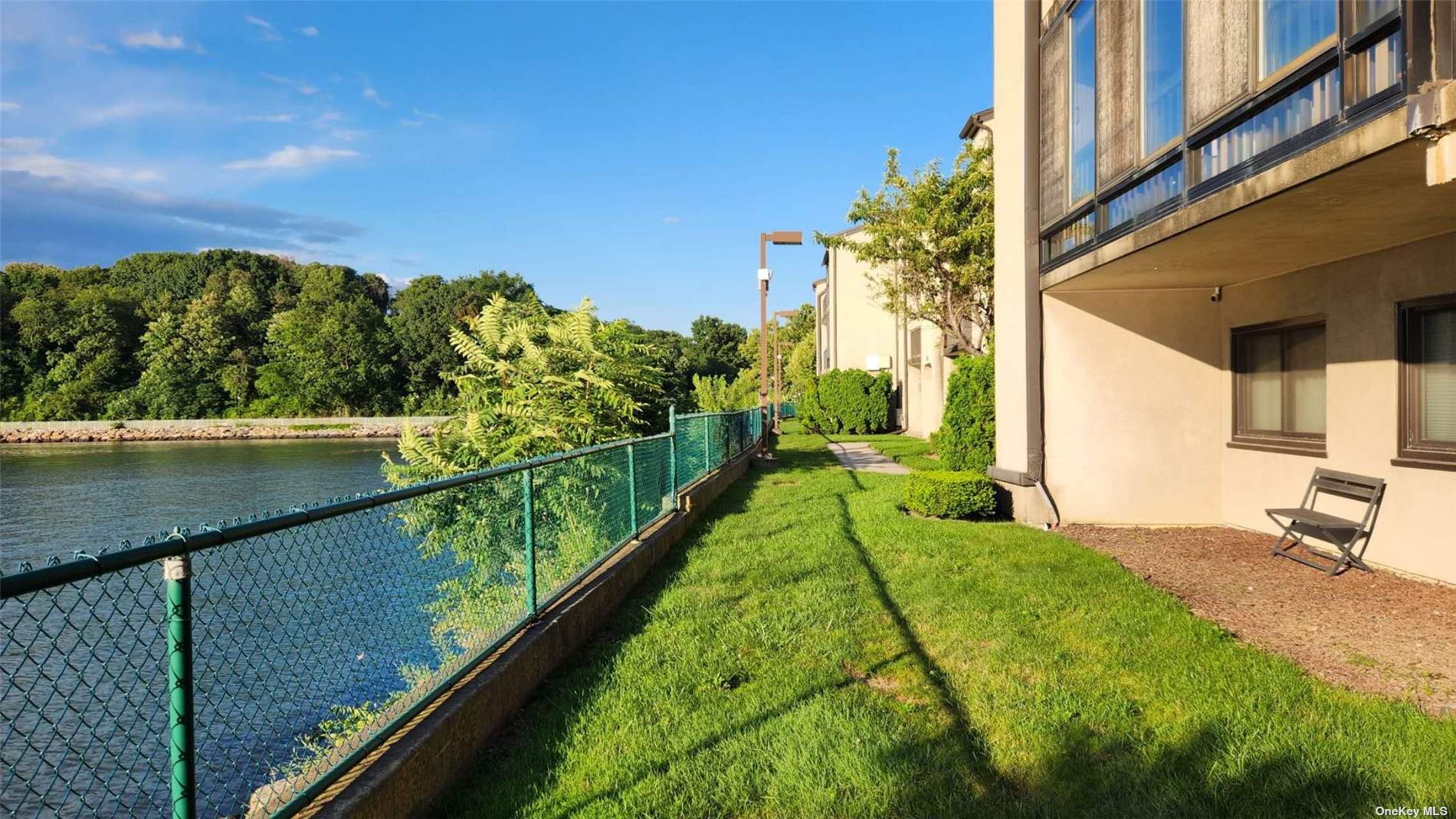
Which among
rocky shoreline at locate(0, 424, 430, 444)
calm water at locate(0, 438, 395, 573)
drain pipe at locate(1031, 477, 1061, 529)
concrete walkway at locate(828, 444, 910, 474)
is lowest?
calm water at locate(0, 438, 395, 573)

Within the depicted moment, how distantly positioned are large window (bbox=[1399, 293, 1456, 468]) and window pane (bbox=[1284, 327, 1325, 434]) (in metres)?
1.11

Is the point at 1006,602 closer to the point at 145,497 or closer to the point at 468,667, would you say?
the point at 468,667

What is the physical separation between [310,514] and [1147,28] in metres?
7.53

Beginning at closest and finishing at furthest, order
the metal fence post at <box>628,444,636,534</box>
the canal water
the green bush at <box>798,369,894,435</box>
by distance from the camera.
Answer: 1. the canal water
2. the metal fence post at <box>628,444,636,534</box>
3. the green bush at <box>798,369,894,435</box>

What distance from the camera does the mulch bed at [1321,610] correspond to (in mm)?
4488

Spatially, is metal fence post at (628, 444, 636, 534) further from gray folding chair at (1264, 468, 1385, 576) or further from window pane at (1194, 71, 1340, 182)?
gray folding chair at (1264, 468, 1385, 576)

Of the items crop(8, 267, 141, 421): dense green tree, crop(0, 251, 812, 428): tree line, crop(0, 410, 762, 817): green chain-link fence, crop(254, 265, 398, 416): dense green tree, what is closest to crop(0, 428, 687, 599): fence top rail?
crop(0, 410, 762, 817): green chain-link fence

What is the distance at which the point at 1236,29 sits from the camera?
561 centimetres

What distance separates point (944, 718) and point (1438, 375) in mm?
5173

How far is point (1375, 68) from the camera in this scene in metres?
4.23

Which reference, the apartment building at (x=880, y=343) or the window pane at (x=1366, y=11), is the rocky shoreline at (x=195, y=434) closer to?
the apartment building at (x=880, y=343)

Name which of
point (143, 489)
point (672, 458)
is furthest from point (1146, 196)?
point (143, 489)

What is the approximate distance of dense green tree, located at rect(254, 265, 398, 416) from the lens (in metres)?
65.2

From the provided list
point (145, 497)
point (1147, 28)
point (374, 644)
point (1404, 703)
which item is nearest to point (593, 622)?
point (374, 644)
